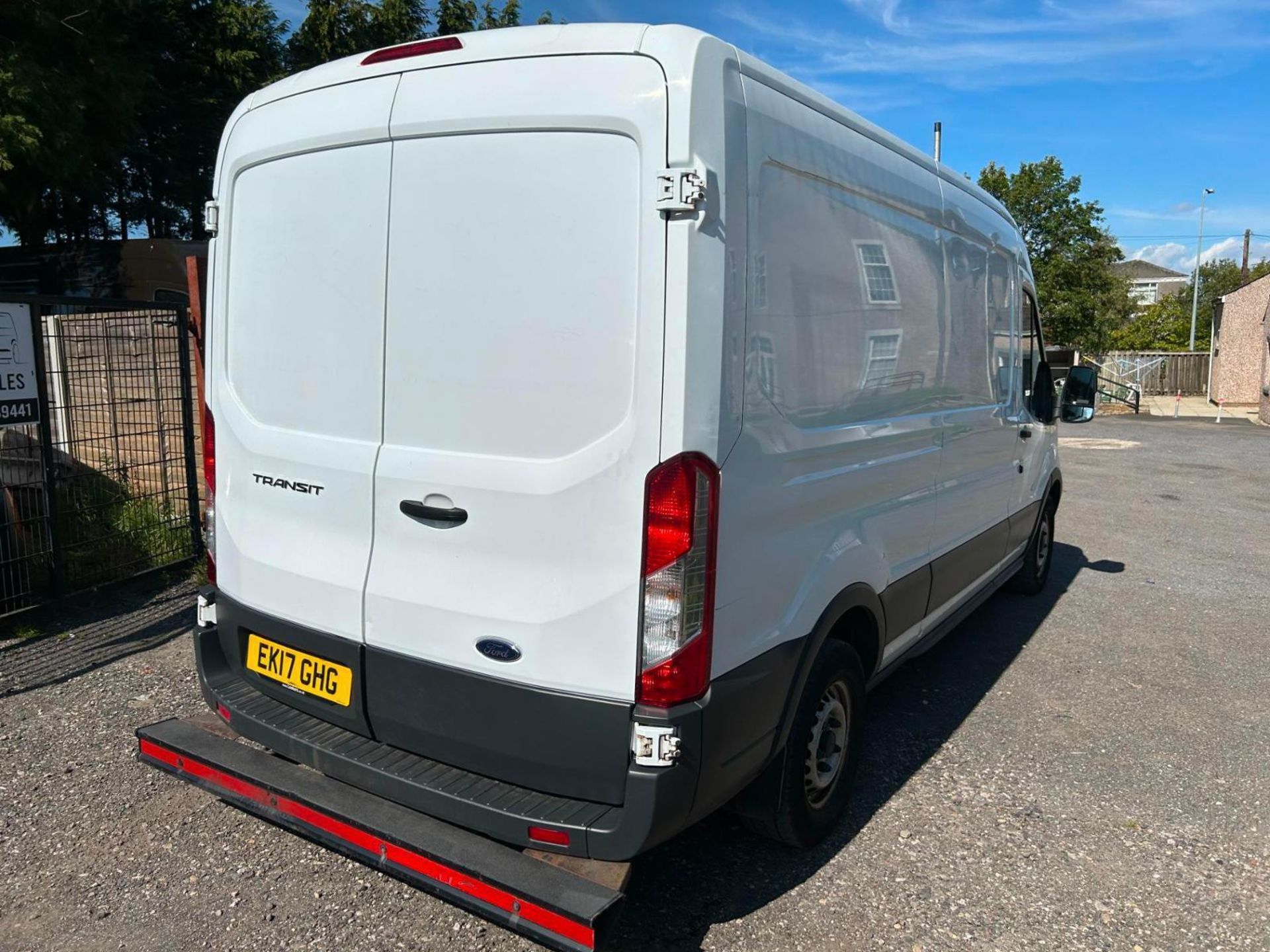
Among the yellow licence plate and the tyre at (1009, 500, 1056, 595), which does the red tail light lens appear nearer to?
the yellow licence plate

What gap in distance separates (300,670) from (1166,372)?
40226 millimetres

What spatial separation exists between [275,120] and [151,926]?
100 inches

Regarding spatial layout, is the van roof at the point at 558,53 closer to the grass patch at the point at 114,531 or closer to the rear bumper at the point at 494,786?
the rear bumper at the point at 494,786

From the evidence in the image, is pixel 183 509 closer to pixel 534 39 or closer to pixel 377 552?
pixel 377 552

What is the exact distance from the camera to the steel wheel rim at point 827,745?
3123 millimetres

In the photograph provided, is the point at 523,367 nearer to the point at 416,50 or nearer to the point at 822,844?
the point at 416,50

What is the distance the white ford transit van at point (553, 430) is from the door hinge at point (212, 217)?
0.02 meters

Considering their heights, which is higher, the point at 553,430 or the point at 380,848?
the point at 553,430

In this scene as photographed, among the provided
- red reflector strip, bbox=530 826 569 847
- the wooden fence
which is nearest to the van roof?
red reflector strip, bbox=530 826 569 847

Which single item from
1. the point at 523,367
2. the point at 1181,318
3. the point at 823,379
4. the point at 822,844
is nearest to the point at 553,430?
the point at 523,367

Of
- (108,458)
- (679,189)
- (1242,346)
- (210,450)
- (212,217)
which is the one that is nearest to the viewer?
(679,189)

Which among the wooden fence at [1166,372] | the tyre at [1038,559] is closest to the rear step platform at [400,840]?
the tyre at [1038,559]

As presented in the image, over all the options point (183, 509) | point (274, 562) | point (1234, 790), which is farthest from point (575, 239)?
point (183, 509)

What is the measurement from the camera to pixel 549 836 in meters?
2.36
